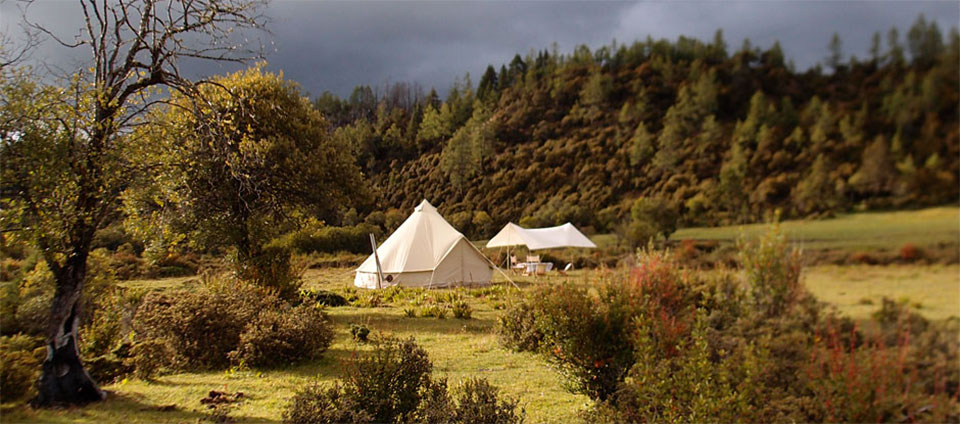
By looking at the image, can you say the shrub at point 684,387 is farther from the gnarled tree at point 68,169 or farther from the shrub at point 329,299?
the shrub at point 329,299

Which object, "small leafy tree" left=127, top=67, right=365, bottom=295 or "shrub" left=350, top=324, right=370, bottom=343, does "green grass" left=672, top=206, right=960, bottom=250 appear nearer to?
"shrub" left=350, top=324, right=370, bottom=343

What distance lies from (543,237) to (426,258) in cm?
429

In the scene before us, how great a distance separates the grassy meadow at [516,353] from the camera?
3.24 metres

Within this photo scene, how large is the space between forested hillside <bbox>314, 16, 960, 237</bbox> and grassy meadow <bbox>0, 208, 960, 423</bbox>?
0.15 meters

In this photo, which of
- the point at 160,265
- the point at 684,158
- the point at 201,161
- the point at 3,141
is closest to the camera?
the point at 3,141

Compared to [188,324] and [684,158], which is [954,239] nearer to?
[684,158]

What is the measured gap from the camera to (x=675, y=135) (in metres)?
5.01

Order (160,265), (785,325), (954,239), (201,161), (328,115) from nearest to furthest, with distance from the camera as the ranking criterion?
1. (954,239)
2. (785,325)
3. (201,161)
4. (160,265)
5. (328,115)

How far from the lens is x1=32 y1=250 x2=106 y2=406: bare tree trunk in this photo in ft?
15.3

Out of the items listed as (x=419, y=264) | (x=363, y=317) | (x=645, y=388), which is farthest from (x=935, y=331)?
(x=419, y=264)

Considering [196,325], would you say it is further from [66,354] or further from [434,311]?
[434,311]

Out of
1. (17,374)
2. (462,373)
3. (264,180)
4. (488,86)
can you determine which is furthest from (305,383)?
(488,86)

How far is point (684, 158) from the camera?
4926 millimetres

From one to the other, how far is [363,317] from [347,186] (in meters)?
2.59
